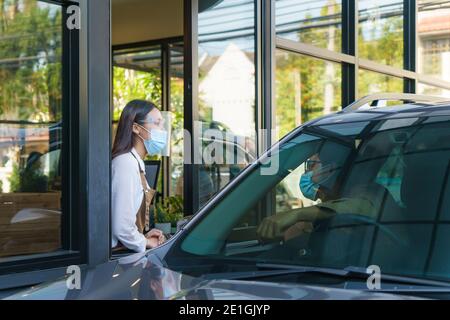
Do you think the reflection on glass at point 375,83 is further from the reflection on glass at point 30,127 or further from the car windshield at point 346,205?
the car windshield at point 346,205

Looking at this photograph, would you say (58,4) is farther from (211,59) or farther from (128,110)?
(211,59)

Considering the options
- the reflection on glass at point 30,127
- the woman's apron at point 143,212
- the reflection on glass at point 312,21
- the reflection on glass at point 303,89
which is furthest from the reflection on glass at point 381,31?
the woman's apron at point 143,212

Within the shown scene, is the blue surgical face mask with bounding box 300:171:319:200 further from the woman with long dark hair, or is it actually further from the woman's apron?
the woman's apron

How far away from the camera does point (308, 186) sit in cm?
A: 327

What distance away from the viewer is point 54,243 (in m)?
4.93

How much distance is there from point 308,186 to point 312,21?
627 centimetres

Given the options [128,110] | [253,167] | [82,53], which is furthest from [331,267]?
[82,53]

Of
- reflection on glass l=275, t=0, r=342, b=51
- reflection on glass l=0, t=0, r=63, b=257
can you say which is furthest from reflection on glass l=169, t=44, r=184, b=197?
reflection on glass l=0, t=0, r=63, b=257

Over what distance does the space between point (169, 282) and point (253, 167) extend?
3.36 ft

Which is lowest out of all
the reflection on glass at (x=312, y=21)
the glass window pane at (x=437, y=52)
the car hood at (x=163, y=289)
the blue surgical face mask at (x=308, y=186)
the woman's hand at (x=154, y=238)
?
the woman's hand at (x=154, y=238)

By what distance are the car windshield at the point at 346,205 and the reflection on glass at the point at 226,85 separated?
3.31 m

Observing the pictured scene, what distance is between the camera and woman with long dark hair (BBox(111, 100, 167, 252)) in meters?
4.74

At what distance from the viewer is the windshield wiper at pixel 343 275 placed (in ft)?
7.70

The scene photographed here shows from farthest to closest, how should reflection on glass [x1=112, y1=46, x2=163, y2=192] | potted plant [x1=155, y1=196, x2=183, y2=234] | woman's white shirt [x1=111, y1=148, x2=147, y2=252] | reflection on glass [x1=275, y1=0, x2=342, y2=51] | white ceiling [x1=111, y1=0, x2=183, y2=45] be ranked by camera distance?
reflection on glass [x1=112, y1=46, x2=163, y2=192], white ceiling [x1=111, y1=0, x2=183, y2=45], reflection on glass [x1=275, y1=0, x2=342, y2=51], potted plant [x1=155, y1=196, x2=183, y2=234], woman's white shirt [x1=111, y1=148, x2=147, y2=252]
